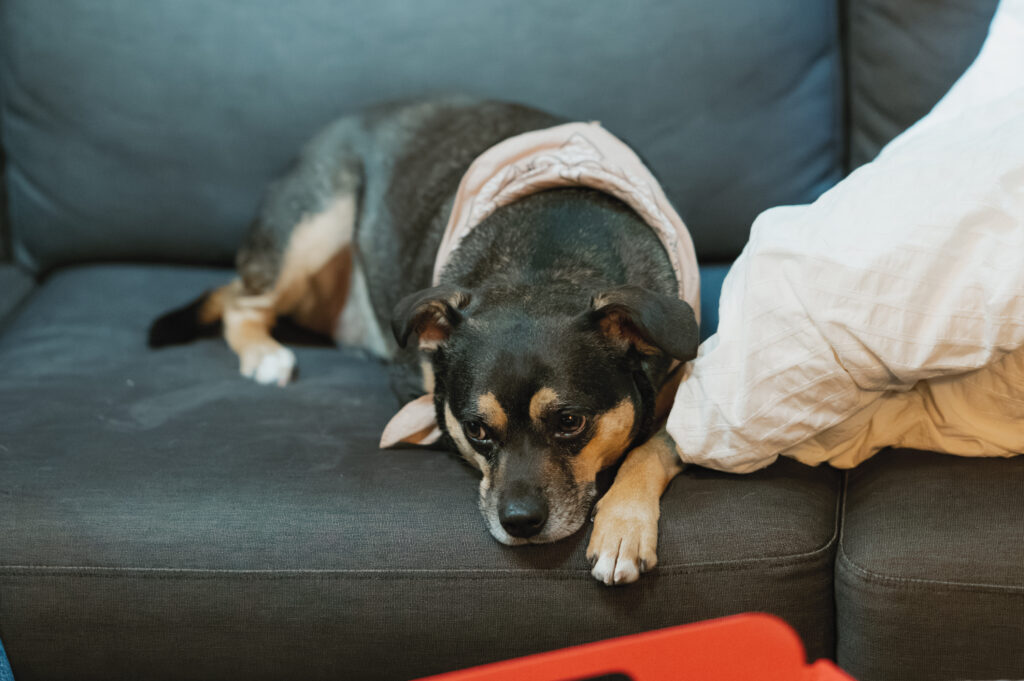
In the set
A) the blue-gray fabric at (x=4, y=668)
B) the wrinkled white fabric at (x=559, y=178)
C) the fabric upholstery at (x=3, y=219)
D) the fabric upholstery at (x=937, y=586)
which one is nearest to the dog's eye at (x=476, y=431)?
the wrinkled white fabric at (x=559, y=178)

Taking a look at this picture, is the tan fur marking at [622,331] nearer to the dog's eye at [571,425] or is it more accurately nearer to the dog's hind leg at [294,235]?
the dog's eye at [571,425]

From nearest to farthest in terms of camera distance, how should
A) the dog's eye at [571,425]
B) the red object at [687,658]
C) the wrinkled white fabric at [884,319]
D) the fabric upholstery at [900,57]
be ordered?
the red object at [687,658] → the wrinkled white fabric at [884,319] → the dog's eye at [571,425] → the fabric upholstery at [900,57]

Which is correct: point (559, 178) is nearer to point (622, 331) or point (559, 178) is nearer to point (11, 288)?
point (622, 331)

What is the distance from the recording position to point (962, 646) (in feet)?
5.06

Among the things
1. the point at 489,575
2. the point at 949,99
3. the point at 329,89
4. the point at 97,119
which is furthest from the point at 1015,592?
the point at 97,119

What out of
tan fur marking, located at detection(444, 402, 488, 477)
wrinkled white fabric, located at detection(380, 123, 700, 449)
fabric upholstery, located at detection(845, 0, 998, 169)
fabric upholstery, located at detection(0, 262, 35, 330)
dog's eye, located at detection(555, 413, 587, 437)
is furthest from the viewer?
fabric upholstery, located at detection(0, 262, 35, 330)

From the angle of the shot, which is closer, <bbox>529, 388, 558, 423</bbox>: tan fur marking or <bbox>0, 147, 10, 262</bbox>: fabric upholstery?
<bbox>529, 388, 558, 423</bbox>: tan fur marking

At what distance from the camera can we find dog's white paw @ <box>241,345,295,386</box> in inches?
93.1

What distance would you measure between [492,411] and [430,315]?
25 cm

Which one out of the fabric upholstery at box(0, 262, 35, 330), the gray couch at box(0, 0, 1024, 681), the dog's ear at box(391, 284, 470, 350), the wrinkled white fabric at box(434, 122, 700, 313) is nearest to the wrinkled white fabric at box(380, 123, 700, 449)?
the wrinkled white fabric at box(434, 122, 700, 313)

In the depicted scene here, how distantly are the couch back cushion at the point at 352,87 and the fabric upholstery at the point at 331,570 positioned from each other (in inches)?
46.4

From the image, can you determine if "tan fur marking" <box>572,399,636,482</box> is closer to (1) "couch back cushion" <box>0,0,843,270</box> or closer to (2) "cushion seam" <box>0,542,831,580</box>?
(2) "cushion seam" <box>0,542,831,580</box>

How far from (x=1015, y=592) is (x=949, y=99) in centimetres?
105

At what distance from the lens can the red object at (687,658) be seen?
138cm
